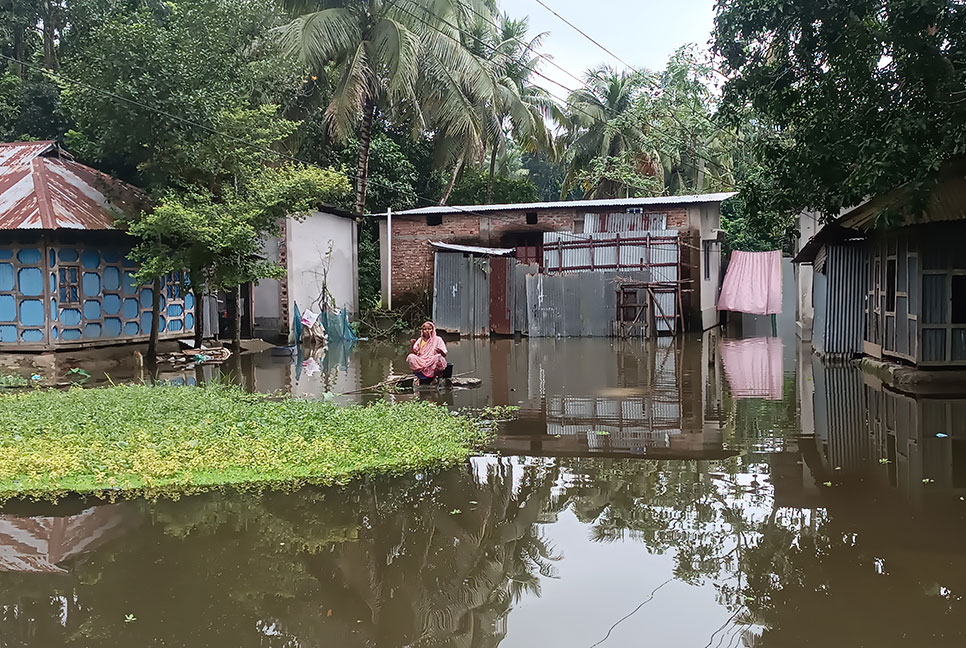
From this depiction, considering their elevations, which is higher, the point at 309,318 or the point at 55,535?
the point at 309,318

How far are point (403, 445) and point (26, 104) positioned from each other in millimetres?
18911

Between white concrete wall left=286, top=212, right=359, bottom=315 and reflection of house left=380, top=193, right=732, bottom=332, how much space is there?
1.04 meters

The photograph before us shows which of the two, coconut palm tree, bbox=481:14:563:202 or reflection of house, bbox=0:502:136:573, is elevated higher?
coconut palm tree, bbox=481:14:563:202

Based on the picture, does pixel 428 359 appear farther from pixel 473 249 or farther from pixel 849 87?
pixel 473 249

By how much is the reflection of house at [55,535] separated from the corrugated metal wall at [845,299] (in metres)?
13.0

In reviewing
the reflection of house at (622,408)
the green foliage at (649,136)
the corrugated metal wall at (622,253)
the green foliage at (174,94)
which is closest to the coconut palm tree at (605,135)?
the green foliage at (649,136)

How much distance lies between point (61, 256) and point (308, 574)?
45.4 ft

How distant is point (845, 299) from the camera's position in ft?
50.0

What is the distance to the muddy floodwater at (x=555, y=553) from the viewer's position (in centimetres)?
434

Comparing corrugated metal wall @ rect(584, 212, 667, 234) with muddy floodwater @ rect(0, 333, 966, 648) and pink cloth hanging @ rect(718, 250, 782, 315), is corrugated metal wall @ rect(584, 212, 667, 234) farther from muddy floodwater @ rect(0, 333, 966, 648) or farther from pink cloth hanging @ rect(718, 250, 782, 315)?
muddy floodwater @ rect(0, 333, 966, 648)

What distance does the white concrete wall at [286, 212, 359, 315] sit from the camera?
74.1 ft

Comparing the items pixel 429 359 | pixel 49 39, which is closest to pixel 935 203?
pixel 429 359

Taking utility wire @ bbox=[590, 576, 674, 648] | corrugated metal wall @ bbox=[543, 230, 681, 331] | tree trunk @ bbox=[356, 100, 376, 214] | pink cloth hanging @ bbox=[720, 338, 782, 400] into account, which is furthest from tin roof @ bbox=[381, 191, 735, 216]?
Result: utility wire @ bbox=[590, 576, 674, 648]

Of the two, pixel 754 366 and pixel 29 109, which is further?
pixel 29 109
